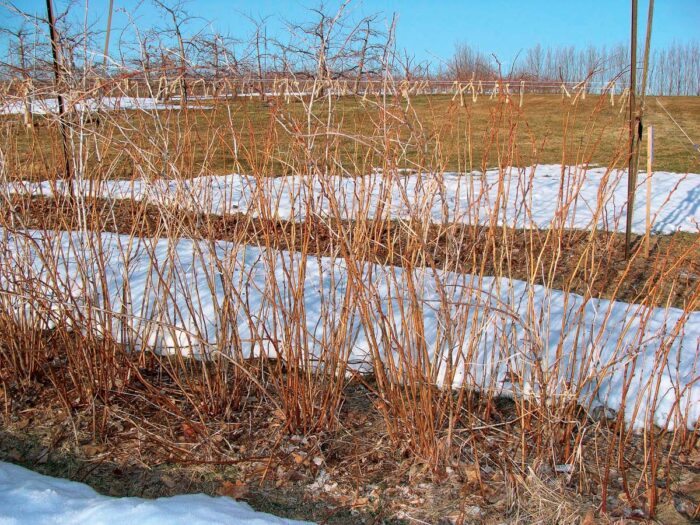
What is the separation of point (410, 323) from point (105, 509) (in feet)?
3.50

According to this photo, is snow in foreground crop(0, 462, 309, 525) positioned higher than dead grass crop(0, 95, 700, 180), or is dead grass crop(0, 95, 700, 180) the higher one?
dead grass crop(0, 95, 700, 180)

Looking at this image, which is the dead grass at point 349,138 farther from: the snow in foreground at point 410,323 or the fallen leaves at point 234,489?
the fallen leaves at point 234,489

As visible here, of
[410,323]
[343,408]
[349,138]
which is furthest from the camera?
[343,408]

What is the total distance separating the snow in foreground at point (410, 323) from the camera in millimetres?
1893

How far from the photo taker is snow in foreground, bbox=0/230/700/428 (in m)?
1.89

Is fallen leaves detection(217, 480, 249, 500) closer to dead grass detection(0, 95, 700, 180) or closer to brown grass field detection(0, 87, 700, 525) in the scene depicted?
brown grass field detection(0, 87, 700, 525)

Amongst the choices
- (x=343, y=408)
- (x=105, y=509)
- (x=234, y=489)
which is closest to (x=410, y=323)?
(x=343, y=408)

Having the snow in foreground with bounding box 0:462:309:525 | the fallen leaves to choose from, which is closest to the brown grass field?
the fallen leaves

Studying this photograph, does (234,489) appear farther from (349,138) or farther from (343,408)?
(349,138)

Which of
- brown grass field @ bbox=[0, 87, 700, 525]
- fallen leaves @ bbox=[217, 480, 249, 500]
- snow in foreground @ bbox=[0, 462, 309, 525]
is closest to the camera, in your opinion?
snow in foreground @ bbox=[0, 462, 309, 525]

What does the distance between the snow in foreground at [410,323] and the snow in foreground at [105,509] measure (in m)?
0.50

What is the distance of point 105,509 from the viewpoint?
175cm

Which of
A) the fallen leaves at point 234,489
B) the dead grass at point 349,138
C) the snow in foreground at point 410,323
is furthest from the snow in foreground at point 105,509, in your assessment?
the dead grass at point 349,138

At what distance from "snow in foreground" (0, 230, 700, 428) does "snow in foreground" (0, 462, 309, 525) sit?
0.50 m
